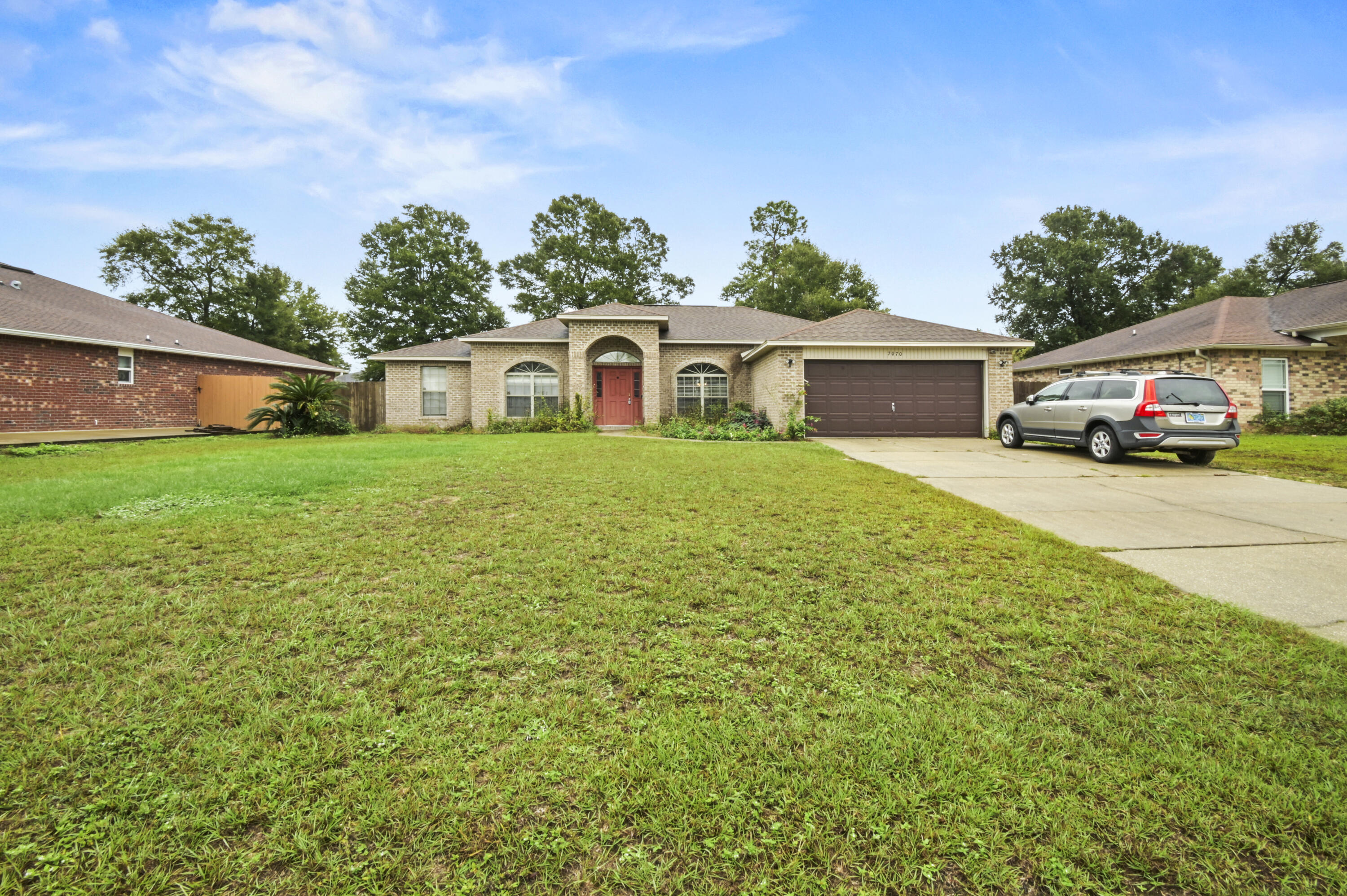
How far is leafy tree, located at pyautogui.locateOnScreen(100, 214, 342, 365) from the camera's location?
3094cm

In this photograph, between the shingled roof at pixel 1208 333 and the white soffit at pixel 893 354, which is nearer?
the white soffit at pixel 893 354

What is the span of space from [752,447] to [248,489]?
8.81 meters

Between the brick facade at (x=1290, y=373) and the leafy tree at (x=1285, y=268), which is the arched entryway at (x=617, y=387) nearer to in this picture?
the brick facade at (x=1290, y=373)

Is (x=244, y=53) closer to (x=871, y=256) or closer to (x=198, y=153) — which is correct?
(x=198, y=153)

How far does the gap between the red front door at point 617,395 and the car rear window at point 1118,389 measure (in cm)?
1301

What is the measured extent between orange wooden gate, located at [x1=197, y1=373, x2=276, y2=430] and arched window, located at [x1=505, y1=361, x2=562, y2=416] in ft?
26.6

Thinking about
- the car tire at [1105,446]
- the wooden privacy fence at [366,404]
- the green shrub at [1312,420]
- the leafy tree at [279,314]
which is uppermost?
the leafy tree at [279,314]

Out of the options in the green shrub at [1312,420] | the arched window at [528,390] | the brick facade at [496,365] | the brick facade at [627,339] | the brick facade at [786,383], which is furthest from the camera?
the arched window at [528,390]

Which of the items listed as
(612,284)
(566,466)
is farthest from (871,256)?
(566,466)

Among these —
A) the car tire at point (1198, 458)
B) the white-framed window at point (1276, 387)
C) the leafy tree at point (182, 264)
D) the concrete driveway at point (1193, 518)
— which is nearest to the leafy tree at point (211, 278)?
the leafy tree at point (182, 264)

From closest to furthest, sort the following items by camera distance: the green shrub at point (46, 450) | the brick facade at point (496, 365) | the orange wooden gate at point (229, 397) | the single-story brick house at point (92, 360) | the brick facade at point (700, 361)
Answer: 1. the green shrub at point (46, 450)
2. the single-story brick house at point (92, 360)
3. the orange wooden gate at point (229, 397)
4. the brick facade at point (700, 361)
5. the brick facade at point (496, 365)

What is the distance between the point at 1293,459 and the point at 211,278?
4781 cm

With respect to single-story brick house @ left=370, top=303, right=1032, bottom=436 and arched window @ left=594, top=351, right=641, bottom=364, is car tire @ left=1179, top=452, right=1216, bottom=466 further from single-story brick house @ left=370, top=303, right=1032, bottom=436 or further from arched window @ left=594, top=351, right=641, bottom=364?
arched window @ left=594, top=351, right=641, bottom=364

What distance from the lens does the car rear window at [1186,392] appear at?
343 inches
